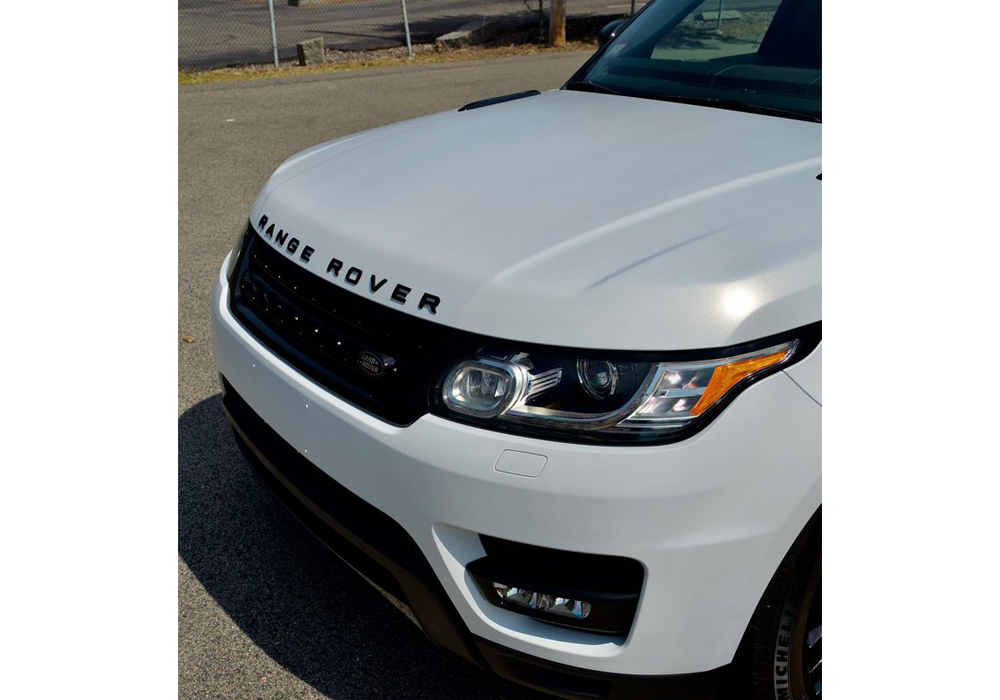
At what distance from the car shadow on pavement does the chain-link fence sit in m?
11.9

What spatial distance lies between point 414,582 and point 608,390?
58 centimetres

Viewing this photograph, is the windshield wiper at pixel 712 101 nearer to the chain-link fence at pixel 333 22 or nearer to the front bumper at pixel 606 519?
the front bumper at pixel 606 519

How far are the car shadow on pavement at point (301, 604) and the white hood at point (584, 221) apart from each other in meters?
0.78

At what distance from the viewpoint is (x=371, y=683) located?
2324mm

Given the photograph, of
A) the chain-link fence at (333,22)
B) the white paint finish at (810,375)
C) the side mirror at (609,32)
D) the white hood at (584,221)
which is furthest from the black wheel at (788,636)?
the chain-link fence at (333,22)

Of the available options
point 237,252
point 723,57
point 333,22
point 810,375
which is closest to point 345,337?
point 237,252

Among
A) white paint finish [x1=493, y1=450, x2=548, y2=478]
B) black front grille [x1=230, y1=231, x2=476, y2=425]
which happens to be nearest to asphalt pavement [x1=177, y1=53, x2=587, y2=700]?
black front grille [x1=230, y1=231, x2=476, y2=425]

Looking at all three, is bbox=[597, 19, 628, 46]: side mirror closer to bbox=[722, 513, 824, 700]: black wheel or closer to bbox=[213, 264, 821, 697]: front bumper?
bbox=[213, 264, 821, 697]: front bumper

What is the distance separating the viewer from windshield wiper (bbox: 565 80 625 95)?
11.0ft

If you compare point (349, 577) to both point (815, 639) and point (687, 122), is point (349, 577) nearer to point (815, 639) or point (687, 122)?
point (815, 639)

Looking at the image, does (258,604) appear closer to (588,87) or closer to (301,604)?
(301,604)

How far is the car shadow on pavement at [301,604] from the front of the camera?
233 centimetres
